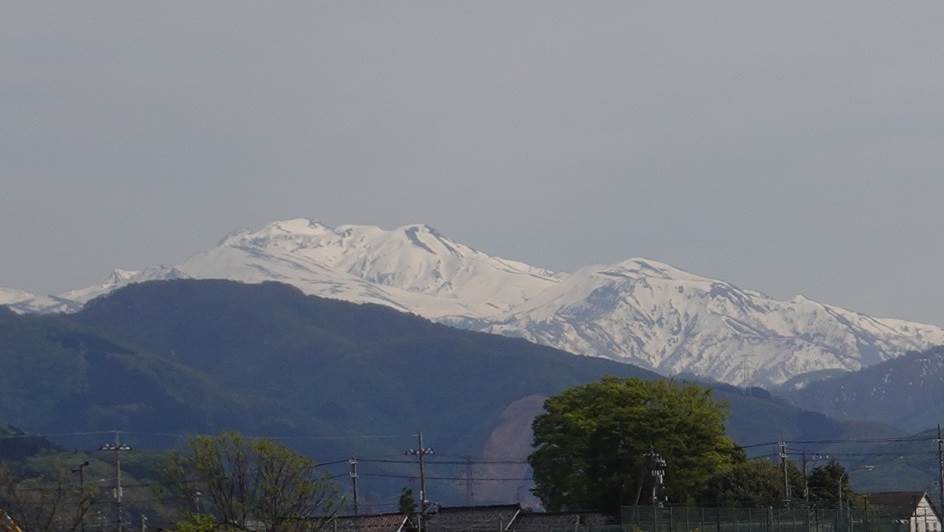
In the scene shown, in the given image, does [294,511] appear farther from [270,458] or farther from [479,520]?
[479,520]

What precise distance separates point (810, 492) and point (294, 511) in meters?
77.8

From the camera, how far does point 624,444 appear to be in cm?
10494

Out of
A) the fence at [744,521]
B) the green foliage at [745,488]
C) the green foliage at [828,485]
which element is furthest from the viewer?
the green foliage at [828,485]

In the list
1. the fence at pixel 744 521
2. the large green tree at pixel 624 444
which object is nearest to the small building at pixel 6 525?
the fence at pixel 744 521

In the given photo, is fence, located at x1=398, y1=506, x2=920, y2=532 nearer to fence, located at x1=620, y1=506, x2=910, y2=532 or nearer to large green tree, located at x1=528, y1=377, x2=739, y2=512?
fence, located at x1=620, y1=506, x2=910, y2=532

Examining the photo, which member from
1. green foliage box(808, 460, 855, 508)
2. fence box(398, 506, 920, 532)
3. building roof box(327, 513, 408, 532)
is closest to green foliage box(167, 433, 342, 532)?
building roof box(327, 513, 408, 532)

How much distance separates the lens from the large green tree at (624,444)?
105188 millimetres

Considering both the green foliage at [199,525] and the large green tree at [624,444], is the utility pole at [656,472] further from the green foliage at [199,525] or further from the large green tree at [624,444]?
the green foliage at [199,525]

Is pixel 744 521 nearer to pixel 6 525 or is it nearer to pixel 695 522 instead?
pixel 695 522

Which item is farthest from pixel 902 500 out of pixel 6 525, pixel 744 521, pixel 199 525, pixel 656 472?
pixel 199 525

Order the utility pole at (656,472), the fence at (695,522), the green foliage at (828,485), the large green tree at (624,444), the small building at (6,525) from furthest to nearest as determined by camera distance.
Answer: the green foliage at (828,485) → the large green tree at (624,444) → the utility pole at (656,472) → the fence at (695,522) → the small building at (6,525)

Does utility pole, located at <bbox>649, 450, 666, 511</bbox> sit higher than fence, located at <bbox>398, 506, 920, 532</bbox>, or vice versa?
utility pole, located at <bbox>649, 450, 666, 511</bbox>

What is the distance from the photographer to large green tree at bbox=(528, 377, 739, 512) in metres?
105

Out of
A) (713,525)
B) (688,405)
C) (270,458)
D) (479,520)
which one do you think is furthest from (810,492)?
(270,458)
